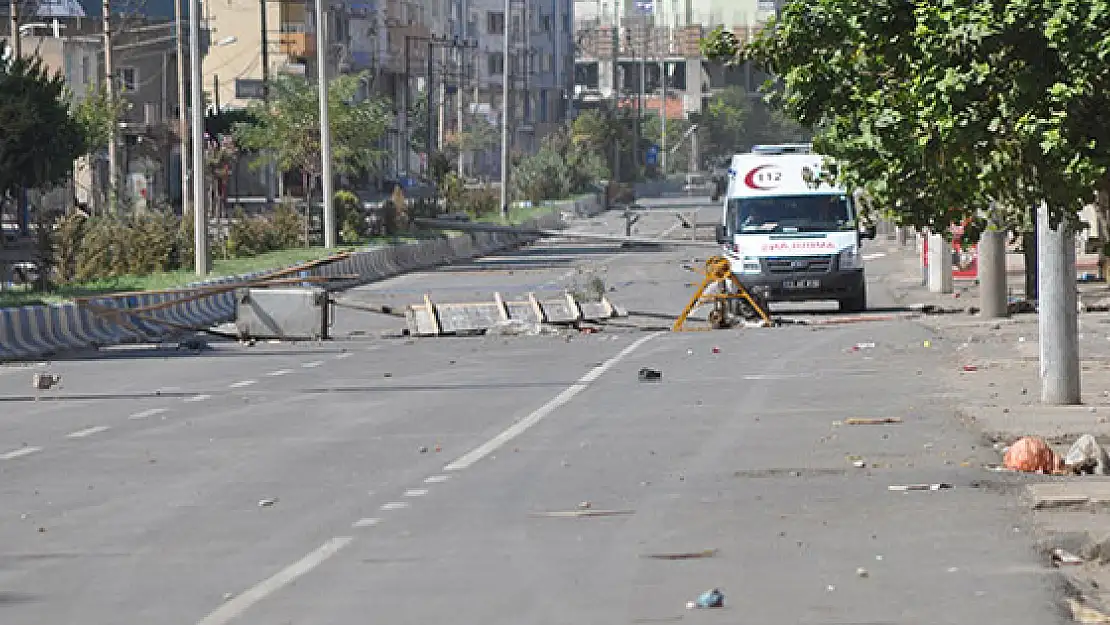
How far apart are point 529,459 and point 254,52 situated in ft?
337

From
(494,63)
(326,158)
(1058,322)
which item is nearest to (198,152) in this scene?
(326,158)

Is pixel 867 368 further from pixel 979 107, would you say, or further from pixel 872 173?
pixel 979 107

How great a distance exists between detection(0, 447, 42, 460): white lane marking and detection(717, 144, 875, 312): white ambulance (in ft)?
72.3

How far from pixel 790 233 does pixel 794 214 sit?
658 millimetres

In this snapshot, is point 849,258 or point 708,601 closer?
point 708,601

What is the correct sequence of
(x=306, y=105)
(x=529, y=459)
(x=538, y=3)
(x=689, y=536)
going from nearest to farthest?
(x=689, y=536) < (x=529, y=459) < (x=306, y=105) < (x=538, y=3)

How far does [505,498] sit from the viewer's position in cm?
1452

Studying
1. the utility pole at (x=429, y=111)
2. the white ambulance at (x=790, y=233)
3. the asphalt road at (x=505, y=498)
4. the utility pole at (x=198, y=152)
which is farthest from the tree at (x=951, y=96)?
the utility pole at (x=429, y=111)

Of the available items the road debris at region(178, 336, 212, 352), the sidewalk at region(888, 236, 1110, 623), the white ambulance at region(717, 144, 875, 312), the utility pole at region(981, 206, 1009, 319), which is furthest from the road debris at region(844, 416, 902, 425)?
the white ambulance at region(717, 144, 875, 312)

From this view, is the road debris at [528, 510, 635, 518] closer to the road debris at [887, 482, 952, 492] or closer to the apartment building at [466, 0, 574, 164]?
the road debris at [887, 482, 952, 492]

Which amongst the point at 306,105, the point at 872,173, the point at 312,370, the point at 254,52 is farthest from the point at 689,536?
the point at 254,52

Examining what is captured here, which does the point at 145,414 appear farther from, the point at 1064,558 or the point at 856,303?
the point at 856,303

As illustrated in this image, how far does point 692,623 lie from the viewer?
9.70 meters

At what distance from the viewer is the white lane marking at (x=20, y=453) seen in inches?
715
